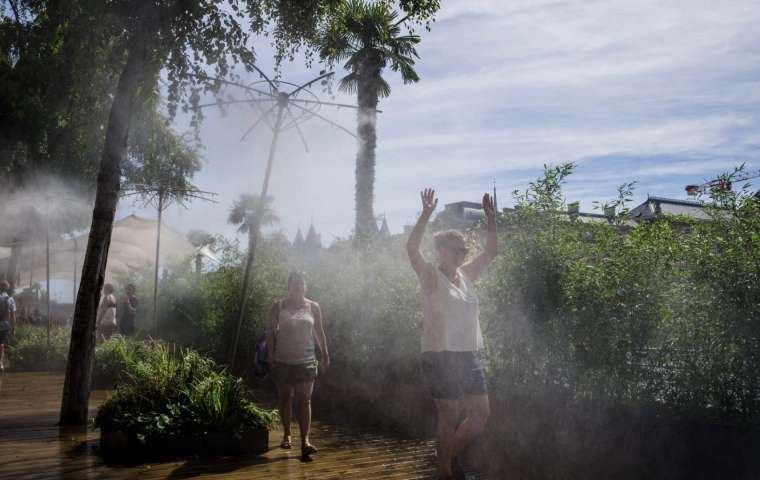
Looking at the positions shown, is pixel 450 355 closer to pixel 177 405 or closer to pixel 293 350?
pixel 293 350

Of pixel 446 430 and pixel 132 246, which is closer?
pixel 446 430

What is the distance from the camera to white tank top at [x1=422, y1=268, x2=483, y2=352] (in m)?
4.61

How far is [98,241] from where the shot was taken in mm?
7363

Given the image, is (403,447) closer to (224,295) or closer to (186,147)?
(224,295)

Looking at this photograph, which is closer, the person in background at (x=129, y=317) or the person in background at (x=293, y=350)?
the person in background at (x=293, y=350)

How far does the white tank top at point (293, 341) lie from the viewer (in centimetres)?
636

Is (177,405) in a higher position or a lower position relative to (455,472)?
higher

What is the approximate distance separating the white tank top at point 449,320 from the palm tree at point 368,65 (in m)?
12.0

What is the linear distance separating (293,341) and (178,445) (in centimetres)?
137

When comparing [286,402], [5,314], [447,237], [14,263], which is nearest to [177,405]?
[286,402]

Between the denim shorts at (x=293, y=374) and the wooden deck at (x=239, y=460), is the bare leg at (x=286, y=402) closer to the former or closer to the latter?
the denim shorts at (x=293, y=374)

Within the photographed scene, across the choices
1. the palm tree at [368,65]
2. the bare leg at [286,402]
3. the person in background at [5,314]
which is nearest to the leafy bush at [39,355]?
the person in background at [5,314]

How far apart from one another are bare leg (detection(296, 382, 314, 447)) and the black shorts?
1926 mm

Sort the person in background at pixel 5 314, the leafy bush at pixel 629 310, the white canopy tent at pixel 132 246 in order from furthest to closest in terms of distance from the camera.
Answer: the white canopy tent at pixel 132 246 → the person in background at pixel 5 314 → the leafy bush at pixel 629 310
